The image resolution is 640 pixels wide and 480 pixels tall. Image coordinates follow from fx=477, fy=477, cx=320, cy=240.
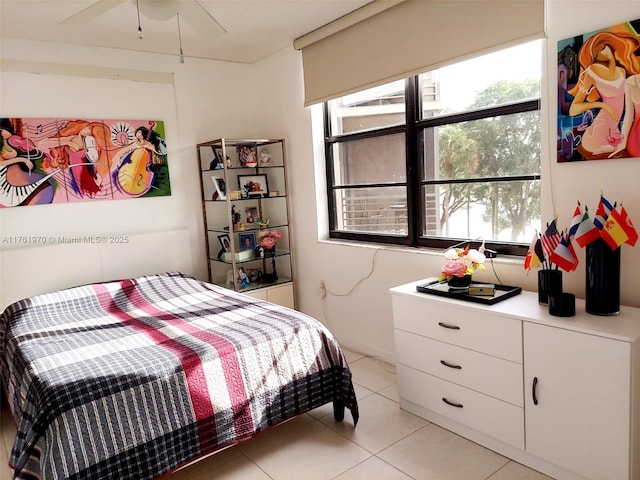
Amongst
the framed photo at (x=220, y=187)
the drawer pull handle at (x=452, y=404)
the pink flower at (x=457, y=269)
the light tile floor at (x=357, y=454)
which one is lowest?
the light tile floor at (x=357, y=454)

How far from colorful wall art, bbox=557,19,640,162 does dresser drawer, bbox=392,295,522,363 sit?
0.85m

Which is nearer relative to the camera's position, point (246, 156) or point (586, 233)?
point (586, 233)

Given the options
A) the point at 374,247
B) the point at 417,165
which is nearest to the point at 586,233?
the point at 417,165

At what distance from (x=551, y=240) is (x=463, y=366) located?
2.39ft

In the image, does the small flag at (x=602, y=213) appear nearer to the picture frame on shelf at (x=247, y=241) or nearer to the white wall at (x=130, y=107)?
the picture frame on shelf at (x=247, y=241)

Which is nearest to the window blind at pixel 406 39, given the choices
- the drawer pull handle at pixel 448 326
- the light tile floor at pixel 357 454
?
the drawer pull handle at pixel 448 326

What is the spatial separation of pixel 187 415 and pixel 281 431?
68 cm

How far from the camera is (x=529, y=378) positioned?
206 centimetres

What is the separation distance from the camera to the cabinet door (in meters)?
1.79

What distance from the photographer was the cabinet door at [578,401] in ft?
5.88

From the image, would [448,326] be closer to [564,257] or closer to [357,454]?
[564,257]

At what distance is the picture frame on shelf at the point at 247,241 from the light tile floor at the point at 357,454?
1655 mm

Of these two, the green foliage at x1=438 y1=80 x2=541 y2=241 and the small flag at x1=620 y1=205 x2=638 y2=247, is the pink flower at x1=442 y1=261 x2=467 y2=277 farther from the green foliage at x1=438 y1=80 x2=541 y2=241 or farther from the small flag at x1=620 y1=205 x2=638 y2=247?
the small flag at x1=620 y1=205 x2=638 y2=247

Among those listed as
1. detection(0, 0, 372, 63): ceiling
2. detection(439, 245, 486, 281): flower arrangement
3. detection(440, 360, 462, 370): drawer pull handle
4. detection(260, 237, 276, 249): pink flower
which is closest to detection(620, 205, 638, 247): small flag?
detection(439, 245, 486, 281): flower arrangement
